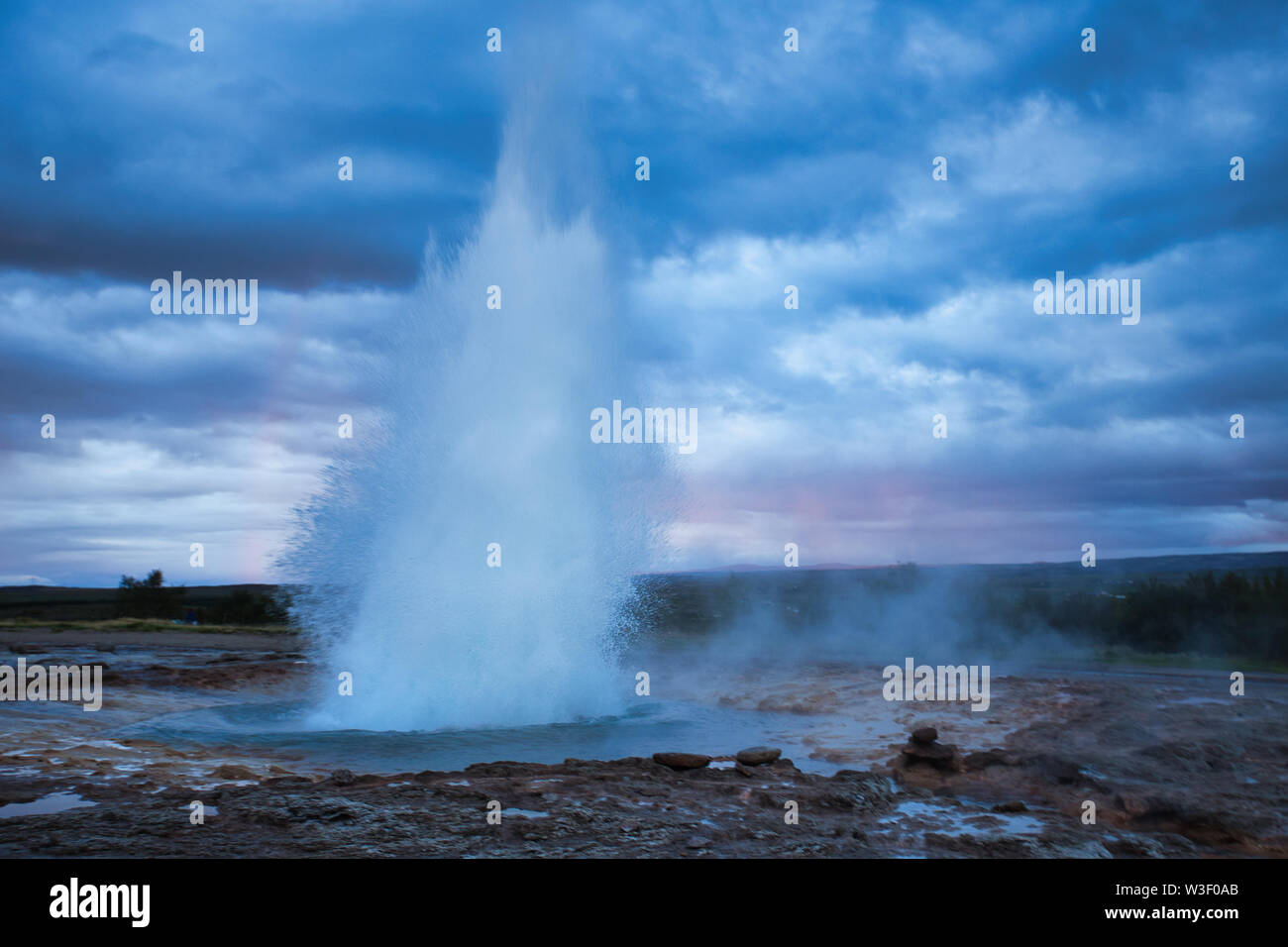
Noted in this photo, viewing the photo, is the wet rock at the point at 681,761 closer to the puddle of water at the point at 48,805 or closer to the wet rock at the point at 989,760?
the wet rock at the point at 989,760

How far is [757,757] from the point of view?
1002 cm

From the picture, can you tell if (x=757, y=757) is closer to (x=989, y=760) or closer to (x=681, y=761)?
(x=681, y=761)

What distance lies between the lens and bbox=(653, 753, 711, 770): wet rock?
9602 millimetres

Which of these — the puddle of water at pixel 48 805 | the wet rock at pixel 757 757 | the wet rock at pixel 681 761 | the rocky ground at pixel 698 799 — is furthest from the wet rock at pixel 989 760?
the puddle of water at pixel 48 805

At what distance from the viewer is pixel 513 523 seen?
576 inches

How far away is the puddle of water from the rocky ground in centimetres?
4

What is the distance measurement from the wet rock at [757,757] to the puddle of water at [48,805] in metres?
6.69

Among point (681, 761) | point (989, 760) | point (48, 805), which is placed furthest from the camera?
point (989, 760)

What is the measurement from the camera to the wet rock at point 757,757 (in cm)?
996

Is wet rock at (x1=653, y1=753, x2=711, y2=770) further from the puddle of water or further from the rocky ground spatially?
the puddle of water

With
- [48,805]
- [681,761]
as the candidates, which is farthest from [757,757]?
[48,805]

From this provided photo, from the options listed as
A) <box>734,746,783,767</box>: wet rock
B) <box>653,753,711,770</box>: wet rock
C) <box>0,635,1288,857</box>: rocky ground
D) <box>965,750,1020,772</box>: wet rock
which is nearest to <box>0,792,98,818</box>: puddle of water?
<box>0,635,1288,857</box>: rocky ground

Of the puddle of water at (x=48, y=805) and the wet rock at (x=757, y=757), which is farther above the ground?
the puddle of water at (x=48, y=805)

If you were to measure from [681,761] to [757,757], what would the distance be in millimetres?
1031
